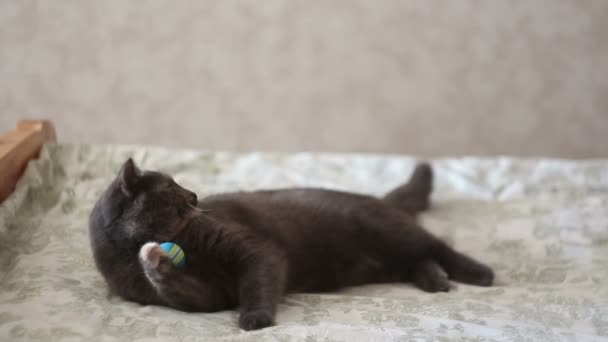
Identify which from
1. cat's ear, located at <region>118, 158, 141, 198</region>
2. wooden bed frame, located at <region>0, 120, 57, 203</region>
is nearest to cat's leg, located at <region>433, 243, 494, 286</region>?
cat's ear, located at <region>118, 158, 141, 198</region>

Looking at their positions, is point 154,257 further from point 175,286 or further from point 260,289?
point 260,289

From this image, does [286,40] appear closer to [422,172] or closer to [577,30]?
[422,172]

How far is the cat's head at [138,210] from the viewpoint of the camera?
125 cm

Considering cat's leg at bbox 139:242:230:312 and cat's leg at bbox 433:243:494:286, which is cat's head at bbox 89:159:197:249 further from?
cat's leg at bbox 433:243:494:286

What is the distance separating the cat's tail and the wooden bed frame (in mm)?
1077

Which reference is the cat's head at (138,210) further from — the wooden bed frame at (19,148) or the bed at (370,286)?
the wooden bed frame at (19,148)

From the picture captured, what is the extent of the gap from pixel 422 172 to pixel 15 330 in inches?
51.0

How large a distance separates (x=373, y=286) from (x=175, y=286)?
0.56m

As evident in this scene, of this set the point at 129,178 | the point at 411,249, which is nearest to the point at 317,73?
the point at 411,249

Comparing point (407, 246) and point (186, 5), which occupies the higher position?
point (186, 5)

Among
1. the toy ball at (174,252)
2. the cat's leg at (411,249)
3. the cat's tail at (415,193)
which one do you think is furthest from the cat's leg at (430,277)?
the toy ball at (174,252)

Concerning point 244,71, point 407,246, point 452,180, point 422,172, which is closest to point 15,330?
point 407,246

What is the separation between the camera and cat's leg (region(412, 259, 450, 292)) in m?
1.52

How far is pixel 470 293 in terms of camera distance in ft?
4.83
